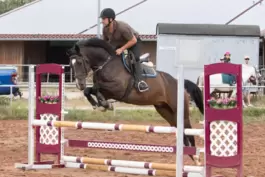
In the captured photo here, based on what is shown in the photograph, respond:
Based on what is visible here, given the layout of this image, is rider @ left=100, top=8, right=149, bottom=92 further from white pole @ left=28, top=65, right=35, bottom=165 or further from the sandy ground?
Result: the sandy ground

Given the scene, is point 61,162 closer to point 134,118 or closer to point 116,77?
point 116,77

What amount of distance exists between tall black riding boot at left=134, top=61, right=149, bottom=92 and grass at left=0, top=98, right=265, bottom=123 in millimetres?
6508

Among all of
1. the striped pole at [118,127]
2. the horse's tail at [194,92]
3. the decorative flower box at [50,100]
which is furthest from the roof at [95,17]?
the striped pole at [118,127]

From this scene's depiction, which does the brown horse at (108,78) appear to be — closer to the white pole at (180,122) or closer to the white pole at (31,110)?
the white pole at (31,110)

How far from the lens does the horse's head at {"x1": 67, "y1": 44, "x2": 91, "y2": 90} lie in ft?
28.6

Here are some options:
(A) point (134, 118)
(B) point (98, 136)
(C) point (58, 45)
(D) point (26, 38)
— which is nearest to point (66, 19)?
(C) point (58, 45)

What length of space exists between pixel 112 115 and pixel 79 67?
24.2ft

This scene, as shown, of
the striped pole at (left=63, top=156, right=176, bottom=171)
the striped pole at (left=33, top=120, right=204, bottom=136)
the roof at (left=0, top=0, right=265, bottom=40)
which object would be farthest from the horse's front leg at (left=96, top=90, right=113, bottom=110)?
the roof at (left=0, top=0, right=265, bottom=40)

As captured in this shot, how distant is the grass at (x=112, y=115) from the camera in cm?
1579

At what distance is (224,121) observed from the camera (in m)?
7.18

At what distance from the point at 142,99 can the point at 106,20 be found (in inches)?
48.6

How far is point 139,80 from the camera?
9164 millimetres

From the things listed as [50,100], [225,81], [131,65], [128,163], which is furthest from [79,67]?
[225,81]

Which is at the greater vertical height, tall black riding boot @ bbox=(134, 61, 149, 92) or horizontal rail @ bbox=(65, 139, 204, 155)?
tall black riding boot @ bbox=(134, 61, 149, 92)
